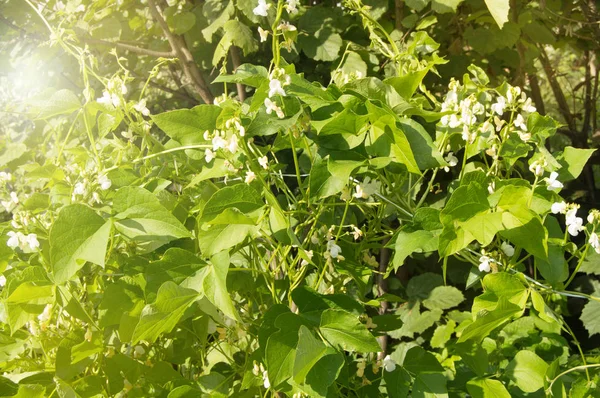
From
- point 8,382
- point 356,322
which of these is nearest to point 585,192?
point 356,322

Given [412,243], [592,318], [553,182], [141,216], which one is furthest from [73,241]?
[592,318]

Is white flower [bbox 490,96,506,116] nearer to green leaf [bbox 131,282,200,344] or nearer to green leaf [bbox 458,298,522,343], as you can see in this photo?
green leaf [bbox 458,298,522,343]

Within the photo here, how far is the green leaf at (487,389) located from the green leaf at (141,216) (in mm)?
571

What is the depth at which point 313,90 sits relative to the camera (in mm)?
989

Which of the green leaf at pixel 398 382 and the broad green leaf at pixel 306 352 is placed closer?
the broad green leaf at pixel 306 352

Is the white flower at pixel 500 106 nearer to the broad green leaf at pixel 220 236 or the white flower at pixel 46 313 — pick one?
the broad green leaf at pixel 220 236

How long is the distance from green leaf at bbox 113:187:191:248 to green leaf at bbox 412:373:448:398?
19.3 inches

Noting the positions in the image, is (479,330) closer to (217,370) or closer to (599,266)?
(217,370)

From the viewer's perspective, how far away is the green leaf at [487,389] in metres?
1.11

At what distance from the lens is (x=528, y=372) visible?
3.95ft

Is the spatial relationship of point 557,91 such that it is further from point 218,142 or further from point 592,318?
point 218,142

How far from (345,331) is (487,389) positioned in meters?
0.35

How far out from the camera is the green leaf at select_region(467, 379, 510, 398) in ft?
3.63

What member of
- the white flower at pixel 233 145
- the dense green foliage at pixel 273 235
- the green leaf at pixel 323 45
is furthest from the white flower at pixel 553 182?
the green leaf at pixel 323 45
